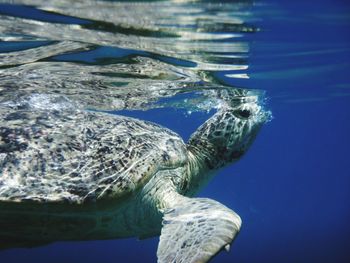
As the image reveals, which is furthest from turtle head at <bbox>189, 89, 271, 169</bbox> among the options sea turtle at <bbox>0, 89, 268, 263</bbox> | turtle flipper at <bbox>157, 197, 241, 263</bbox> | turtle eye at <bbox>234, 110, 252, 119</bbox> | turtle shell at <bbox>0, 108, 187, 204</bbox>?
turtle flipper at <bbox>157, 197, 241, 263</bbox>

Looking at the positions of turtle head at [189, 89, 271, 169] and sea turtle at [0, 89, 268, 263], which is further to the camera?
turtle head at [189, 89, 271, 169]

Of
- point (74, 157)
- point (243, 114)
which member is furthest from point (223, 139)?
point (74, 157)

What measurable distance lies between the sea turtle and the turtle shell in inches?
0.5

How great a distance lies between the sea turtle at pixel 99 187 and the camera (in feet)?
12.5

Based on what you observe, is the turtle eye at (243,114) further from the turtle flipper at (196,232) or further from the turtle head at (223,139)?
the turtle flipper at (196,232)

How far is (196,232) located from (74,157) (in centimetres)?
186

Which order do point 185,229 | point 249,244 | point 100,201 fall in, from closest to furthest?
point 185,229 < point 100,201 < point 249,244

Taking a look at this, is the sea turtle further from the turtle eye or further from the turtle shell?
the turtle eye

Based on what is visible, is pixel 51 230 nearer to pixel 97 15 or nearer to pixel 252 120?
pixel 97 15

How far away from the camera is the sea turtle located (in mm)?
3811

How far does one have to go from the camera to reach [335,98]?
20938 millimetres

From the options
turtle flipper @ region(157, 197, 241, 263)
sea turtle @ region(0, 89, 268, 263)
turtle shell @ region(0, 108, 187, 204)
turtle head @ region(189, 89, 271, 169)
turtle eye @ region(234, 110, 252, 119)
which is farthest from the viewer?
turtle eye @ region(234, 110, 252, 119)

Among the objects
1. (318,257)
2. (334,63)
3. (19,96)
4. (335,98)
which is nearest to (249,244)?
(318,257)

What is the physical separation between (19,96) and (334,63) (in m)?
9.48
